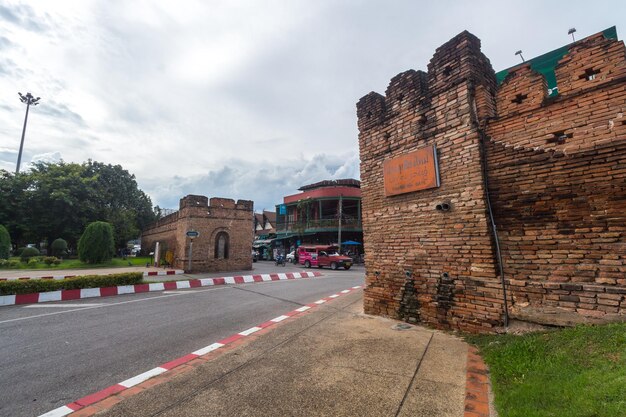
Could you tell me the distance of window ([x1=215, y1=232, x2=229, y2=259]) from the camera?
20219mm

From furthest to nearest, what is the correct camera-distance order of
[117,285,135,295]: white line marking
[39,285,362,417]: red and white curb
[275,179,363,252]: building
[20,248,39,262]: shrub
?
1. [275,179,363,252]: building
2. [20,248,39,262]: shrub
3. [117,285,135,295]: white line marking
4. [39,285,362,417]: red and white curb

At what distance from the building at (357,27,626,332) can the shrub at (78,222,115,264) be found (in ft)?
68.1

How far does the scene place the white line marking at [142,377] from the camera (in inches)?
136

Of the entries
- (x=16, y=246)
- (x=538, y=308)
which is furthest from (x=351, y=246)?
(x=16, y=246)

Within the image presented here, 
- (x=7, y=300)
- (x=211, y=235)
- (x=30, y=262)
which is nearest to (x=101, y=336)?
(x=7, y=300)

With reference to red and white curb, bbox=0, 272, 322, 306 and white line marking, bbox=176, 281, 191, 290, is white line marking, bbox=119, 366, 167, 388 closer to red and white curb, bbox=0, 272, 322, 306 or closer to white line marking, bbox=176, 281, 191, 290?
red and white curb, bbox=0, 272, 322, 306

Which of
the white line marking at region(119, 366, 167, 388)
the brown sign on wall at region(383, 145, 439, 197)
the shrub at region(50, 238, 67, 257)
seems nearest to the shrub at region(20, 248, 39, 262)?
the shrub at region(50, 238, 67, 257)

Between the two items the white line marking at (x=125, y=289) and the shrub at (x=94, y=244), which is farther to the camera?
the shrub at (x=94, y=244)

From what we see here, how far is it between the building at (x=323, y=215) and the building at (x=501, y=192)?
873 inches

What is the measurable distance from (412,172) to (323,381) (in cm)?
430

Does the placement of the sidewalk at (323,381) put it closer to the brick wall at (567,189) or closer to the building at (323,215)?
the brick wall at (567,189)

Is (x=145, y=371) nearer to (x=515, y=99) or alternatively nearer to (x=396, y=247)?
(x=396, y=247)

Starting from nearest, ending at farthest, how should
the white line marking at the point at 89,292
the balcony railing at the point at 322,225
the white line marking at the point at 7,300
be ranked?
the white line marking at the point at 7,300 → the white line marking at the point at 89,292 → the balcony railing at the point at 322,225

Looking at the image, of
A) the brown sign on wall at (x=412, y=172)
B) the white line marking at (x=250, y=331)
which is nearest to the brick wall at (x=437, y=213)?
the brown sign on wall at (x=412, y=172)
